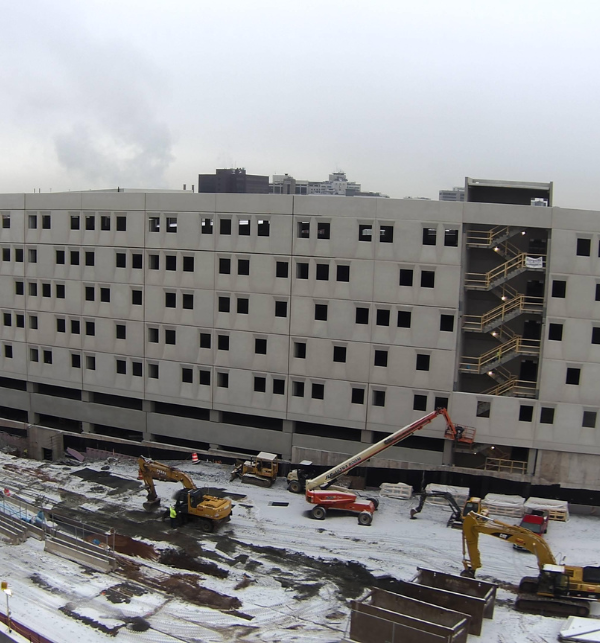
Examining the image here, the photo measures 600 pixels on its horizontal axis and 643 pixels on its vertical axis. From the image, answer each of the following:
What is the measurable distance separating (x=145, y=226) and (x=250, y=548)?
2343 cm

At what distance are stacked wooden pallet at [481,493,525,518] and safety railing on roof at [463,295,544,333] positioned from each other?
32.0 feet

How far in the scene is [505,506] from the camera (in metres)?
35.0

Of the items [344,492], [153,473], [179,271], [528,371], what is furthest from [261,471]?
[528,371]

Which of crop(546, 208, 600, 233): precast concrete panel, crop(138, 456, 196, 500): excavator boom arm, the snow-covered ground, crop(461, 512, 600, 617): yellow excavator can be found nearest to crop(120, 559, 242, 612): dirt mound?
the snow-covered ground

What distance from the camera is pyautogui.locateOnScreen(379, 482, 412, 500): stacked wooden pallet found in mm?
37188

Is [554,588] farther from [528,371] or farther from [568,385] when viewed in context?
[528,371]

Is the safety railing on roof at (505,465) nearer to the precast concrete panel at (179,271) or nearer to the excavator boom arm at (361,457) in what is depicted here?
the excavator boom arm at (361,457)

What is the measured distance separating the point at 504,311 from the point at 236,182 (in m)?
31.2

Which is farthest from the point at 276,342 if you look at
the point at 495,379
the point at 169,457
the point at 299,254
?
the point at 495,379

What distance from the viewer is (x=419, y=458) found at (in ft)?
135

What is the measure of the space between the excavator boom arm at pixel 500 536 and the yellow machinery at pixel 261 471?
13.9 m

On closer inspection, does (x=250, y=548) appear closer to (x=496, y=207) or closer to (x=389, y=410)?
(x=389, y=410)

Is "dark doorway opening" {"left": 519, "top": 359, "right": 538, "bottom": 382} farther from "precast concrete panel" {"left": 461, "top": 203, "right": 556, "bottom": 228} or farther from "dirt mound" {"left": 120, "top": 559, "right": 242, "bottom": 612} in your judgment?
"dirt mound" {"left": 120, "top": 559, "right": 242, "bottom": 612}

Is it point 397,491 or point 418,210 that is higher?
point 418,210
